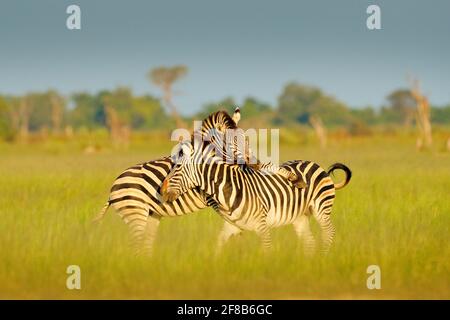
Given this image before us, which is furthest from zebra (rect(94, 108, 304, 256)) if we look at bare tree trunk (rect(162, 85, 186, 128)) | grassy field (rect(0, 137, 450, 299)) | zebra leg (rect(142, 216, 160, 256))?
bare tree trunk (rect(162, 85, 186, 128))

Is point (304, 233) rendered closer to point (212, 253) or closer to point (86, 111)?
point (212, 253)

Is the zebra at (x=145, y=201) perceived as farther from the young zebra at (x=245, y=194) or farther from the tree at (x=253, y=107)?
the tree at (x=253, y=107)

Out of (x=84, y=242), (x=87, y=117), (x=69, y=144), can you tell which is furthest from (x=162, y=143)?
(x=87, y=117)

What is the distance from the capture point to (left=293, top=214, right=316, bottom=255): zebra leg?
9.57m

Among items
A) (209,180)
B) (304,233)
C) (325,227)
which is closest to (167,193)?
(209,180)

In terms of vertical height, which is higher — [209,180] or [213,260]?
[209,180]

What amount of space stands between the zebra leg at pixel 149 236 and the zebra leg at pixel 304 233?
5.99 ft

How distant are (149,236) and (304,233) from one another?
201cm

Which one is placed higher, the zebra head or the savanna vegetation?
the zebra head

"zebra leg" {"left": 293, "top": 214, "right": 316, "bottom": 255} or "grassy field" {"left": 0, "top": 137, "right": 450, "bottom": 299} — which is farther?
"zebra leg" {"left": 293, "top": 214, "right": 316, "bottom": 255}

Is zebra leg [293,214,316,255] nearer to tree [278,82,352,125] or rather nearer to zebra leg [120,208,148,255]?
zebra leg [120,208,148,255]

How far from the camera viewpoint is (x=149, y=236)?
9.16 m

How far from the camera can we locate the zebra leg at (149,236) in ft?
29.3
